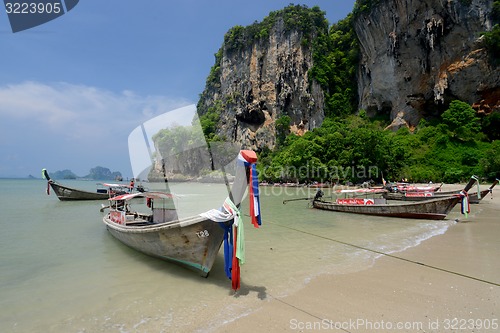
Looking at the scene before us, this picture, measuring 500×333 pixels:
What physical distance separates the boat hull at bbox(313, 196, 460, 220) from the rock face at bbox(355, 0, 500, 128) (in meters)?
30.0

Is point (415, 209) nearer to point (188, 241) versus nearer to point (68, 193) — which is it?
point (188, 241)

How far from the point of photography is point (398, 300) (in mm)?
4766

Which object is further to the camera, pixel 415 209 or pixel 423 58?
pixel 423 58

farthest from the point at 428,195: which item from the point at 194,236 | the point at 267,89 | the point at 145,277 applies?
the point at 267,89

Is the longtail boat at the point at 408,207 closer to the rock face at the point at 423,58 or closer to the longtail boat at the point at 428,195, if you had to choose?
the longtail boat at the point at 428,195

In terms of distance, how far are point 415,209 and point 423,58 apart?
34775mm

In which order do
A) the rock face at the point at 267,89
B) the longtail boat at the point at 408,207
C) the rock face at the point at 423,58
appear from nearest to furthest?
the longtail boat at the point at 408,207, the rock face at the point at 423,58, the rock face at the point at 267,89

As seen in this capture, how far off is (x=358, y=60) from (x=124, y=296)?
55.9 meters

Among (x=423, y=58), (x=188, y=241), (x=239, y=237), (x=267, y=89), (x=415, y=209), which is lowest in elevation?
(x=415, y=209)

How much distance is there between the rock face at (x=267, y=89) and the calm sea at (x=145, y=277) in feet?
152

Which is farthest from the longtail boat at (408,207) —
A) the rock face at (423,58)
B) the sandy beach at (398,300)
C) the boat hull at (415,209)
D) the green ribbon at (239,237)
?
the rock face at (423,58)

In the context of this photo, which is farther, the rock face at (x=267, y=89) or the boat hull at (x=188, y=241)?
the rock face at (x=267, y=89)

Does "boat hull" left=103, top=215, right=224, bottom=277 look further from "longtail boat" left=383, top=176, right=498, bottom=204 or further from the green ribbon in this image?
"longtail boat" left=383, top=176, right=498, bottom=204

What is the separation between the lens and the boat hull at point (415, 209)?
12.9 m
